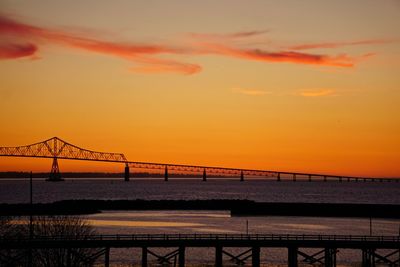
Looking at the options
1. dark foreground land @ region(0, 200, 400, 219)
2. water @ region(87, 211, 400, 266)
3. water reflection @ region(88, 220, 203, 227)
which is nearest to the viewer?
water @ region(87, 211, 400, 266)

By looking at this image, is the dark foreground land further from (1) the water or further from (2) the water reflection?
(2) the water reflection

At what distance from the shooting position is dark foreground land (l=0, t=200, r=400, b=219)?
5536 inches

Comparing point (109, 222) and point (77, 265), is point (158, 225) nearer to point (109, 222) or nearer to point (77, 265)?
point (109, 222)

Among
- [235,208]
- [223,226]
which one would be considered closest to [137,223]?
[223,226]

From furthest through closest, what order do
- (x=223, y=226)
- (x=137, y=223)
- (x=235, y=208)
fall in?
(x=235, y=208) < (x=137, y=223) < (x=223, y=226)

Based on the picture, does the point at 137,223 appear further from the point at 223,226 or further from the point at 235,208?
the point at 235,208

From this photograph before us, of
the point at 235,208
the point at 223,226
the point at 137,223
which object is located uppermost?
the point at 235,208

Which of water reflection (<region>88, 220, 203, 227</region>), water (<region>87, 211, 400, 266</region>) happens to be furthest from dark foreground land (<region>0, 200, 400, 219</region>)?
water reflection (<region>88, 220, 203, 227</region>)

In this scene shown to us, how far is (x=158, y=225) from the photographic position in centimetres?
11994

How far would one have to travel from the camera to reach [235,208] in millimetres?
155500

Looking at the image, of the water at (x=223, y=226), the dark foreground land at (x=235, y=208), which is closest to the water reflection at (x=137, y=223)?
the water at (x=223, y=226)

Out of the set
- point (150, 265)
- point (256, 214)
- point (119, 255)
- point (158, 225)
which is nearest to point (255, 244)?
point (150, 265)

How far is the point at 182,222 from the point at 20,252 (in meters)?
61.1

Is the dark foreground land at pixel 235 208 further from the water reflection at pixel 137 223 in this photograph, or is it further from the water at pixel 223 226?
the water reflection at pixel 137 223
